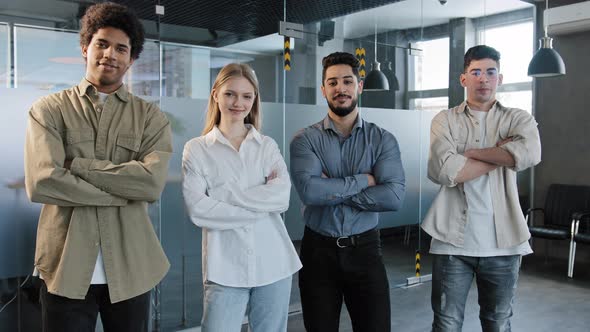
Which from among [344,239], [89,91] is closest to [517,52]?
[344,239]

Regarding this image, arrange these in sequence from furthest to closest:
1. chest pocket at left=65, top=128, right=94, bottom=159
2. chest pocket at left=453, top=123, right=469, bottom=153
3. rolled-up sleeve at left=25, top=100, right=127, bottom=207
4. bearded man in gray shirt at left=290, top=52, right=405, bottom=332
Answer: chest pocket at left=453, top=123, right=469, bottom=153
bearded man in gray shirt at left=290, top=52, right=405, bottom=332
chest pocket at left=65, top=128, right=94, bottom=159
rolled-up sleeve at left=25, top=100, right=127, bottom=207

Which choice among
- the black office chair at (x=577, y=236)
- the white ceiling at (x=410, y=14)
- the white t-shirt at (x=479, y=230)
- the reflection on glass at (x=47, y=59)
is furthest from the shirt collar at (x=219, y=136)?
the black office chair at (x=577, y=236)

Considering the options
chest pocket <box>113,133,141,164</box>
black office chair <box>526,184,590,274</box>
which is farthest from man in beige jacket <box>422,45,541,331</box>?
black office chair <box>526,184,590,274</box>

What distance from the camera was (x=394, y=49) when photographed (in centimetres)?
523

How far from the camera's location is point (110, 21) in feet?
6.92

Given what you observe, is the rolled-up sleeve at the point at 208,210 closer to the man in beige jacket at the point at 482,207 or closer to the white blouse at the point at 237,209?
the white blouse at the point at 237,209

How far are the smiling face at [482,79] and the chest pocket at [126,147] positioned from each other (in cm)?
171

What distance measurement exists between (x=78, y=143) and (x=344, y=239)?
1214 millimetres

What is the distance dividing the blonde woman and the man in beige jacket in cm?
85

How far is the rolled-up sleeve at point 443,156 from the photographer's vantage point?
8.90ft

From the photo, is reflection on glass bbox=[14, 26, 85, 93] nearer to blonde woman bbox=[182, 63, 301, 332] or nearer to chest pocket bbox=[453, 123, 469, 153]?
blonde woman bbox=[182, 63, 301, 332]

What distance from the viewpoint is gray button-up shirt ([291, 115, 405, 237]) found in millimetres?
2490

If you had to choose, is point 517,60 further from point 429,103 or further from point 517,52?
point 429,103

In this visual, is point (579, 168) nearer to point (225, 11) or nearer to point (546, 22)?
point (546, 22)
